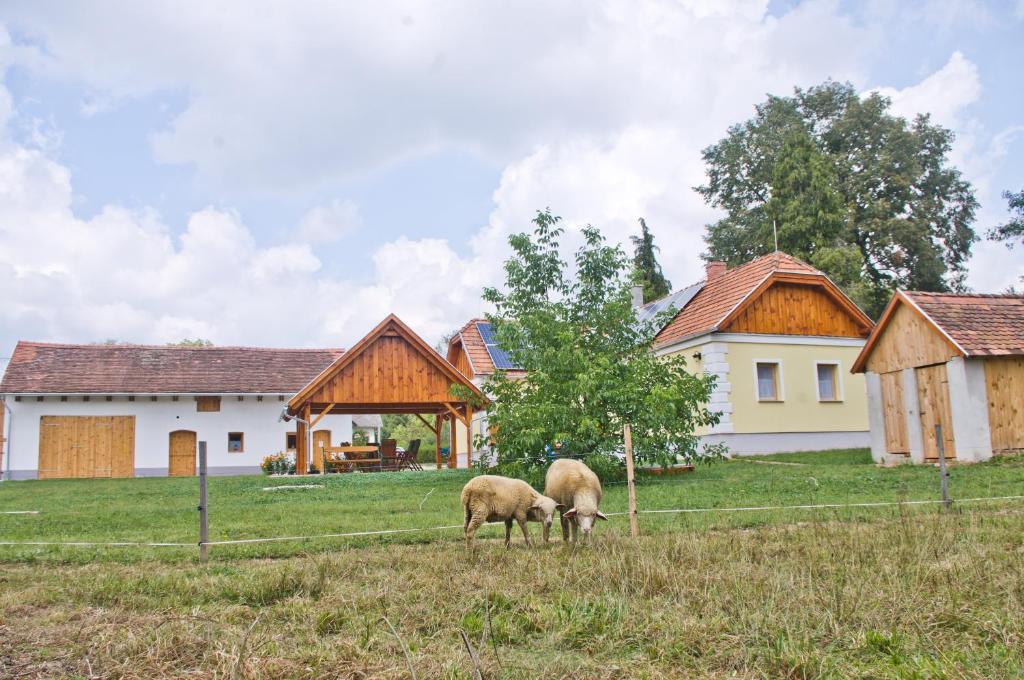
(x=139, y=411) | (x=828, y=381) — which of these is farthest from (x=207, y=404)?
(x=828, y=381)

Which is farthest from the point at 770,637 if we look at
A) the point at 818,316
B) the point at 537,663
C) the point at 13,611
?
the point at 818,316

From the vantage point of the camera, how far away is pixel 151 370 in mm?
33062

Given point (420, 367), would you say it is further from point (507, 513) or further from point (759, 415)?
point (507, 513)

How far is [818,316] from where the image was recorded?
2594 cm

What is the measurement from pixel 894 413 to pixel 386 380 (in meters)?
15.0

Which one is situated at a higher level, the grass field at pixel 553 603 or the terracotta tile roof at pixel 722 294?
the terracotta tile roof at pixel 722 294

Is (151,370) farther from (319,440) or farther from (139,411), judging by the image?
(319,440)

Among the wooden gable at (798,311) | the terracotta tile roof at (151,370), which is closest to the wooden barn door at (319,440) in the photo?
the terracotta tile roof at (151,370)

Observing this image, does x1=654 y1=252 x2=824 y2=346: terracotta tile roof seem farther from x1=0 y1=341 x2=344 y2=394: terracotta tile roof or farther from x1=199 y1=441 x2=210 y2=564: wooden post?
x1=199 y1=441 x2=210 y2=564: wooden post

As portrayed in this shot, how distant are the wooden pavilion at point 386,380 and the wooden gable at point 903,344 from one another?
11810 mm

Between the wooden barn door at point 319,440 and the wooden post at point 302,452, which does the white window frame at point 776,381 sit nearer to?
the wooden post at point 302,452

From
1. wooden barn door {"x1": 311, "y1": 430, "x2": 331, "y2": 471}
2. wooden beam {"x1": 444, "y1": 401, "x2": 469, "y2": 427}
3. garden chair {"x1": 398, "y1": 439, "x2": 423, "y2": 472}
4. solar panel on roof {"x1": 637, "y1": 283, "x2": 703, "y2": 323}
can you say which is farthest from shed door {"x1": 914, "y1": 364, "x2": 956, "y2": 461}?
wooden barn door {"x1": 311, "y1": 430, "x2": 331, "y2": 471}

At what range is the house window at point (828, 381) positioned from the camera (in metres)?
25.8

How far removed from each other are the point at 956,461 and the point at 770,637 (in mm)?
14764
